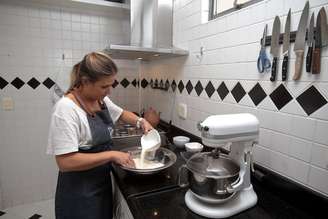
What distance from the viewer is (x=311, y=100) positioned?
0.77 metres

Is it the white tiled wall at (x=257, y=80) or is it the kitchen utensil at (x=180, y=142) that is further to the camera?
the kitchen utensil at (x=180, y=142)

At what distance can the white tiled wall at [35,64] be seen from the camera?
1.86 metres

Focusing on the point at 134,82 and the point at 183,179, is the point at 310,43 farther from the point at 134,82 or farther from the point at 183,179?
the point at 134,82

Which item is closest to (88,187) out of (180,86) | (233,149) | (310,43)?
(233,149)

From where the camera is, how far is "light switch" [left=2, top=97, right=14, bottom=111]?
1896 millimetres

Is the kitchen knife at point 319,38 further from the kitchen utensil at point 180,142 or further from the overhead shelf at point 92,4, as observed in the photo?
the overhead shelf at point 92,4

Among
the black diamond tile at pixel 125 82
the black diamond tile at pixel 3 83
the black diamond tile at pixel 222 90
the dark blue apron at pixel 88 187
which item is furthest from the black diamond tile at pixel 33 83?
the black diamond tile at pixel 222 90

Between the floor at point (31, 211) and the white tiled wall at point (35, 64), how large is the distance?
62 mm

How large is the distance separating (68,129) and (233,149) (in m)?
0.67

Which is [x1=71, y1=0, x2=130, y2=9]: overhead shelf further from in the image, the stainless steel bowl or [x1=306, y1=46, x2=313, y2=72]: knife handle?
[x1=306, y1=46, x2=313, y2=72]: knife handle

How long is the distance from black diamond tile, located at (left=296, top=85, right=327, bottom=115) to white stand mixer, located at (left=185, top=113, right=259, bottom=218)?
7.5 inches

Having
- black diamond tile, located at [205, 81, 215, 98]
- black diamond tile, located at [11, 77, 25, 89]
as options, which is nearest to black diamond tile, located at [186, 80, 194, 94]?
black diamond tile, located at [205, 81, 215, 98]

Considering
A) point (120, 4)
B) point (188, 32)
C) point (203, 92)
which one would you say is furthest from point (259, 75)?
point (120, 4)

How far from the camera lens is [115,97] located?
229cm
